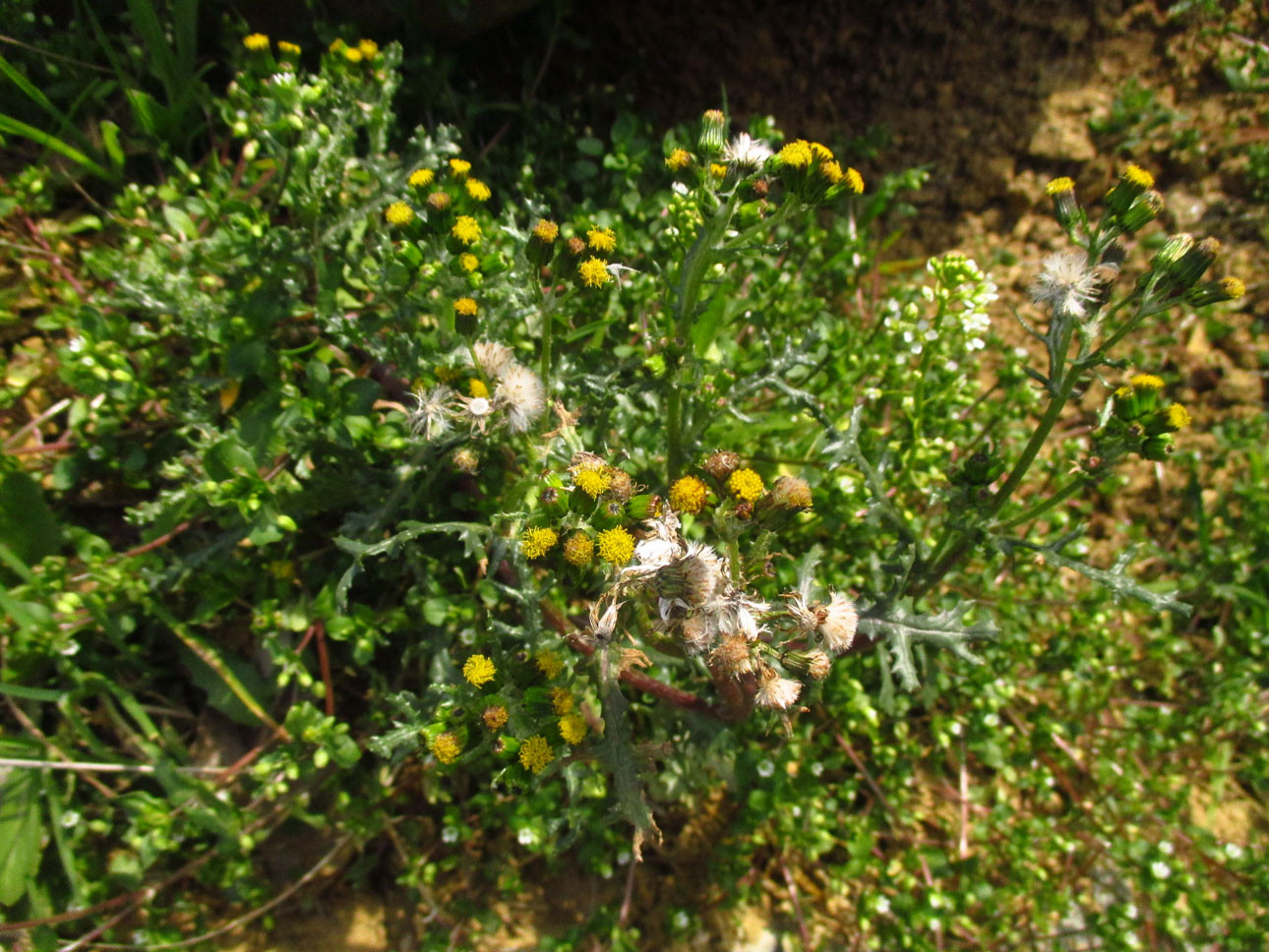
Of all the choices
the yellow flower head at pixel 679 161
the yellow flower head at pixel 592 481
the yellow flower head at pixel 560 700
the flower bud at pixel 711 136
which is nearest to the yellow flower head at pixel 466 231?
the yellow flower head at pixel 679 161

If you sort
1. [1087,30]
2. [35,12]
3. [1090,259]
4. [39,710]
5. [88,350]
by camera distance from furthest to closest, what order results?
[1087,30] < [35,12] < [39,710] < [88,350] < [1090,259]

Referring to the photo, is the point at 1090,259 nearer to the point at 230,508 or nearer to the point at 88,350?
the point at 230,508

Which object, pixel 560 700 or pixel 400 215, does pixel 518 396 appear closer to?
pixel 400 215

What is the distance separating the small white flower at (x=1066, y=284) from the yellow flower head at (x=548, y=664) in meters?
1.63

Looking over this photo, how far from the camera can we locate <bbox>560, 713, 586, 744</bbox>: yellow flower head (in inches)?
78.4

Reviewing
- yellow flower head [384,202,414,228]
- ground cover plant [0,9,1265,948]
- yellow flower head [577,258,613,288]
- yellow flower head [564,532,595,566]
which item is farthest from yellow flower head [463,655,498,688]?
yellow flower head [384,202,414,228]

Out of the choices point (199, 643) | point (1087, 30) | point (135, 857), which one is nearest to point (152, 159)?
point (199, 643)

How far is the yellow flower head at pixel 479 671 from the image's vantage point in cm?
204

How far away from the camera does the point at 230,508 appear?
268cm

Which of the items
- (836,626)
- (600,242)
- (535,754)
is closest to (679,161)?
(600,242)

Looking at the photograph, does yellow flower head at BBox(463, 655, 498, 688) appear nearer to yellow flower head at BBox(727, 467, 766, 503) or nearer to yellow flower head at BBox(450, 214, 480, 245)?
yellow flower head at BBox(727, 467, 766, 503)

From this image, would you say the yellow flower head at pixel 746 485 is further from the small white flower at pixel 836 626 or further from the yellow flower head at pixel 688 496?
the small white flower at pixel 836 626

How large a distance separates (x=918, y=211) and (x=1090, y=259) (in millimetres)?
2197

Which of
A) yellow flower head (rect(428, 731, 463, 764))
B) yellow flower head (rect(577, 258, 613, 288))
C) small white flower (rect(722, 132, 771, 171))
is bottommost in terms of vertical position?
yellow flower head (rect(428, 731, 463, 764))
